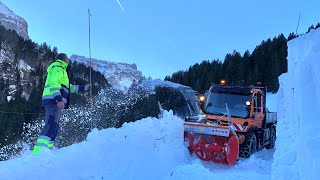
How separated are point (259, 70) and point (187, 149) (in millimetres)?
52923

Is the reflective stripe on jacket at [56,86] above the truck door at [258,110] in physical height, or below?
above

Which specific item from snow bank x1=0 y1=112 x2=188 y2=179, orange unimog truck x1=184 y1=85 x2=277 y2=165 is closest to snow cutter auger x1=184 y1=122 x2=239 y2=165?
orange unimog truck x1=184 y1=85 x2=277 y2=165

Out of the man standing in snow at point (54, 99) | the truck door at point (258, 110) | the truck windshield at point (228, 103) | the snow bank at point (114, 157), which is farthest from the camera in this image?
the truck door at point (258, 110)

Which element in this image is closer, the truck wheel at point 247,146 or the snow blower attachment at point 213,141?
the snow blower attachment at point 213,141

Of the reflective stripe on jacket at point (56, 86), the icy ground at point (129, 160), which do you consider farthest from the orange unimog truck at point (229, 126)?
the reflective stripe on jacket at point (56, 86)

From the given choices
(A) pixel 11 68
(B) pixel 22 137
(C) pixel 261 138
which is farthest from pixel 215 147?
(A) pixel 11 68

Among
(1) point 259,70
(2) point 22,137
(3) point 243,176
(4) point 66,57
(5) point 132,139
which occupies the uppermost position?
(1) point 259,70

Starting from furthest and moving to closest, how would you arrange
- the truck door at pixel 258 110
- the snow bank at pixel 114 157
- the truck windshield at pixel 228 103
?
1. the truck door at pixel 258 110
2. the truck windshield at pixel 228 103
3. the snow bank at pixel 114 157

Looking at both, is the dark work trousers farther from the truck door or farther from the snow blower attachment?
the truck door

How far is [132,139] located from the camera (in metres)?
7.68

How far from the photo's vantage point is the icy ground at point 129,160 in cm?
518

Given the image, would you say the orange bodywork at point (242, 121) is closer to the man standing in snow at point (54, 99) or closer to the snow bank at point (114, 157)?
the snow bank at point (114, 157)

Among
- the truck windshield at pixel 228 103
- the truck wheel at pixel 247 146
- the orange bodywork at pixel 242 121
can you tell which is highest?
the truck windshield at pixel 228 103

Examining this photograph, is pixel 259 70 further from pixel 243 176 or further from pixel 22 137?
pixel 243 176
